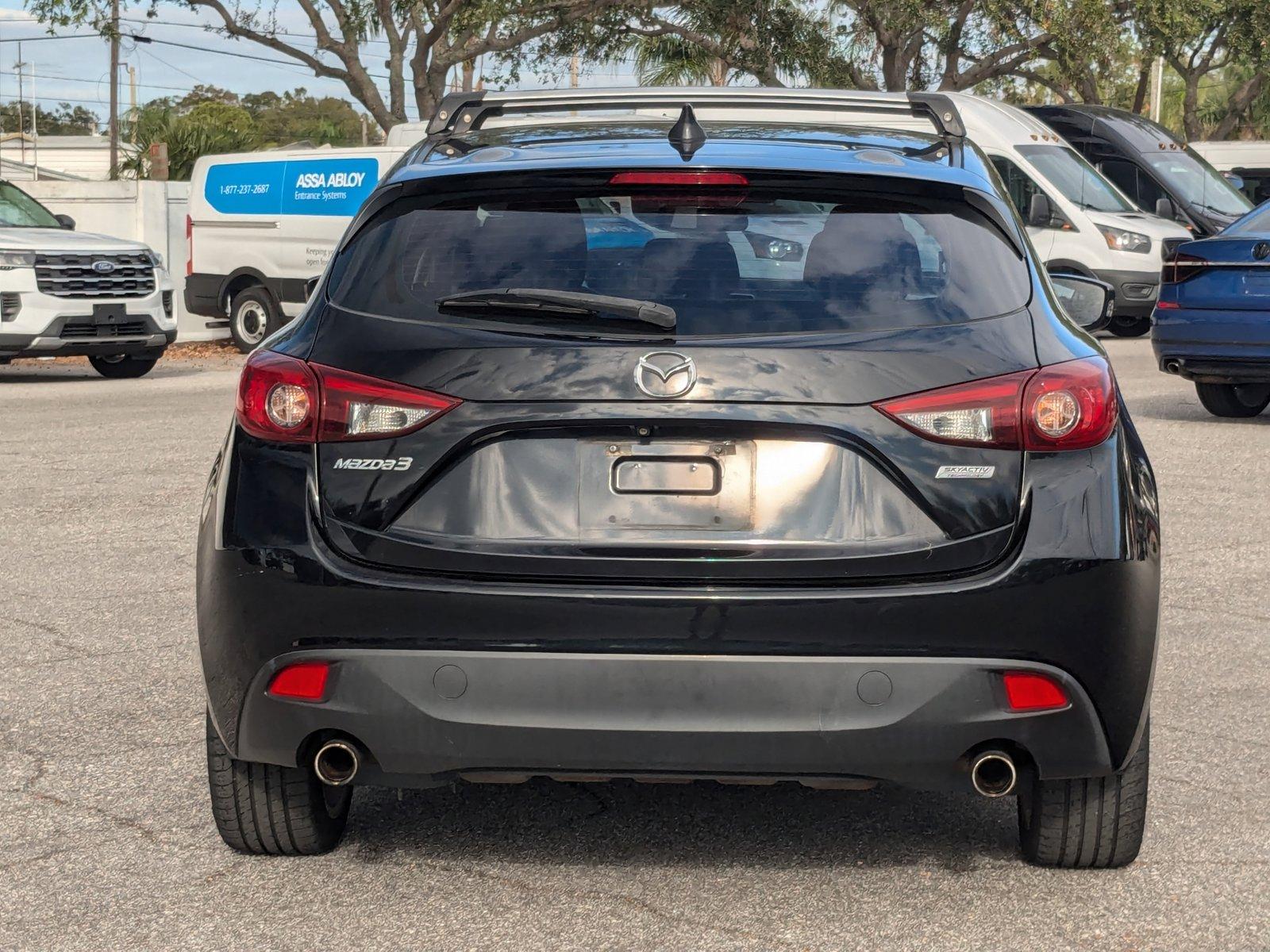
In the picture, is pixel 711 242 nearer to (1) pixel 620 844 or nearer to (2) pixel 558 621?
(2) pixel 558 621

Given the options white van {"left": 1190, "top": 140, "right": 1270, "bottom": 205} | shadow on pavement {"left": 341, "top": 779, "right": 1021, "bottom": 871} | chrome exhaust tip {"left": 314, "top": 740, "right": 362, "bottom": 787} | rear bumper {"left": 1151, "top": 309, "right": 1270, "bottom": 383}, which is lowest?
shadow on pavement {"left": 341, "top": 779, "right": 1021, "bottom": 871}

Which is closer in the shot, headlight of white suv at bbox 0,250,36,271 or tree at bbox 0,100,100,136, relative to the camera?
headlight of white suv at bbox 0,250,36,271

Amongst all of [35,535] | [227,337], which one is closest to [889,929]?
[35,535]

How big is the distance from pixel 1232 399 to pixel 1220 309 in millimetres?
1455

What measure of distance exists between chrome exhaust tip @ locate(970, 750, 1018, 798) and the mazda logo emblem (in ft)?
3.08

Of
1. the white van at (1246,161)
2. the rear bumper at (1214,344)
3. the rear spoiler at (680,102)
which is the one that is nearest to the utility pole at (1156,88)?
the white van at (1246,161)

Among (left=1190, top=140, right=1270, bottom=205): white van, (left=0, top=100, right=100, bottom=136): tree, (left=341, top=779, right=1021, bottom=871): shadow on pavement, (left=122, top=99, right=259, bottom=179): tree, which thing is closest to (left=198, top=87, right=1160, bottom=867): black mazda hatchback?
(left=341, top=779, right=1021, bottom=871): shadow on pavement

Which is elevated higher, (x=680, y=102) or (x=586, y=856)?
(x=680, y=102)

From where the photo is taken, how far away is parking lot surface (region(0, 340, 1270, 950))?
3699 mm

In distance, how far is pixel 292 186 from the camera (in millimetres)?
21406

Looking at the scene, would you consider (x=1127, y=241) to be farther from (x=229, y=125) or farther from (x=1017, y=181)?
(x=229, y=125)

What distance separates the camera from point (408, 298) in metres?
3.72

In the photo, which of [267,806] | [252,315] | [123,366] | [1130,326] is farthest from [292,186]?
[267,806]

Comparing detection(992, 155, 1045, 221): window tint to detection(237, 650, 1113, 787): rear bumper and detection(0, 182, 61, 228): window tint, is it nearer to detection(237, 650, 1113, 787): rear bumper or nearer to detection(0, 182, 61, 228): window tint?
detection(0, 182, 61, 228): window tint
